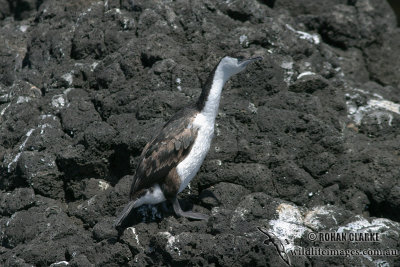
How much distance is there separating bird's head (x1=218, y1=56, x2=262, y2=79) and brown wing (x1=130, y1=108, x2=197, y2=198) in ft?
2.74

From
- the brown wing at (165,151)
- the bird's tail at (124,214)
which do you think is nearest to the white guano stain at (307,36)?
the brown wing at (165,151)

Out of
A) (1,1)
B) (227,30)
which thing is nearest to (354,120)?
(227,30)

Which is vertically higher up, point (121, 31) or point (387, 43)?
Result: point (121, 31)

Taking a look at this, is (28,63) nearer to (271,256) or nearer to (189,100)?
(189,100)

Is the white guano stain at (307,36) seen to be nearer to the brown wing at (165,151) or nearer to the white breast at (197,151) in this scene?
the white breast at (197,151)

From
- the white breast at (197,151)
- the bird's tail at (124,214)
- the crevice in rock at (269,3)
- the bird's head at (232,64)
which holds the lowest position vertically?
the crevice in rock at (269,3)

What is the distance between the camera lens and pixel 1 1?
44.6 feet

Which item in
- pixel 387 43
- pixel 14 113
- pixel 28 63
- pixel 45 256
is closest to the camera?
pixel 45 256

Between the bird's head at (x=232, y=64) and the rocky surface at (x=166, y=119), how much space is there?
2.64 feet

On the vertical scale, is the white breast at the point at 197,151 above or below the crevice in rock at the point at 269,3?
above

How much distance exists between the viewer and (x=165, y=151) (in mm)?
8414

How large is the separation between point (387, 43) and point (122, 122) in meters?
6.48

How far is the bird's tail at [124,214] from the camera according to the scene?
7924 mm

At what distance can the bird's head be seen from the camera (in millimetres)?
8609
